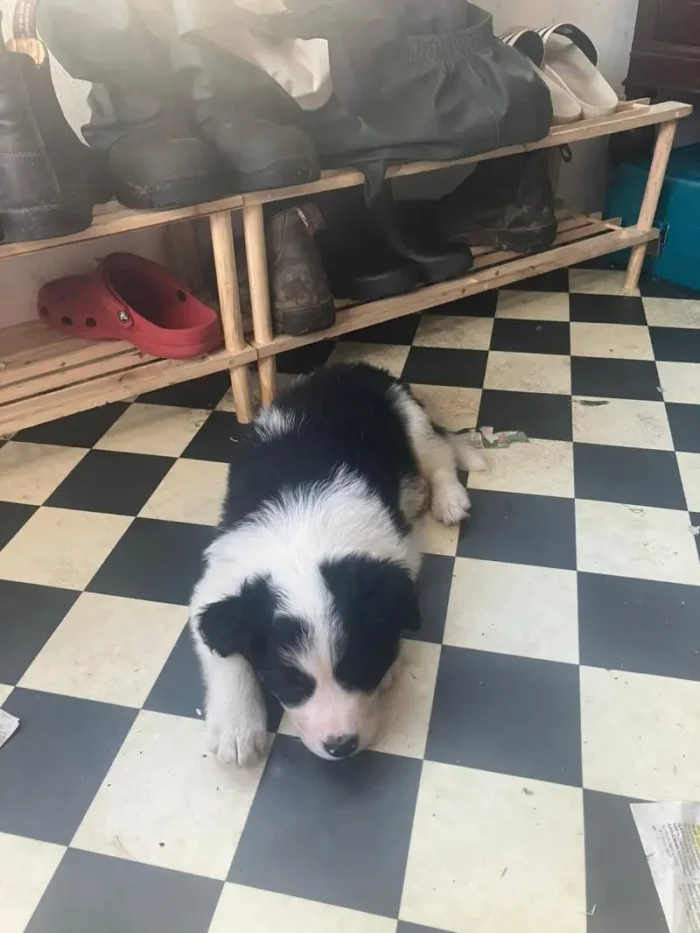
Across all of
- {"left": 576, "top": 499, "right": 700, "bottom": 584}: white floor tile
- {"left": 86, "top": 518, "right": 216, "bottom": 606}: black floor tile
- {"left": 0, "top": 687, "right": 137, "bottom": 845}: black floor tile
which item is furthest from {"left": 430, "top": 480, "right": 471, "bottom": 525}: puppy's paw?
{"left": 0, "top": 687, "right": 137, "bottom": 845}: black floor tile

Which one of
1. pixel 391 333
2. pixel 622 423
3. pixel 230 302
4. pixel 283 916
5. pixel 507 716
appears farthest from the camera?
pixel 391 333

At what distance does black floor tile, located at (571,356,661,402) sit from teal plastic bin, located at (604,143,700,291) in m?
0.53

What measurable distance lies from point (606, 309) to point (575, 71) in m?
0.65

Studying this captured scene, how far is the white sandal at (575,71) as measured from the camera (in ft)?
6.53

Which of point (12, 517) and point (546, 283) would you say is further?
point (546, 283)

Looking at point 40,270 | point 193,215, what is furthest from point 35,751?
point 40,270

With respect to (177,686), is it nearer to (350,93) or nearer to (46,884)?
(46,884)

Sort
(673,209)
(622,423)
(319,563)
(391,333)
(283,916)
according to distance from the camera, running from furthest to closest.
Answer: (673,209) < (391,333) < (622,423) < (319,563) < (283,916)

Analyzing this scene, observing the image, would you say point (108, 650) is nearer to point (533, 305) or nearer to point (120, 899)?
point (120, 899)

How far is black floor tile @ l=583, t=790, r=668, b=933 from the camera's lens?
847mm

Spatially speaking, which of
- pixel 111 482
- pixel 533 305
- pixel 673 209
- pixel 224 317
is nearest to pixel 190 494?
pixel 111 482

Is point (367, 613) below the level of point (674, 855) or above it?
above

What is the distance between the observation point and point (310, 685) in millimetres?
925

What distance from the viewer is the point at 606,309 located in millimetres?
2221
